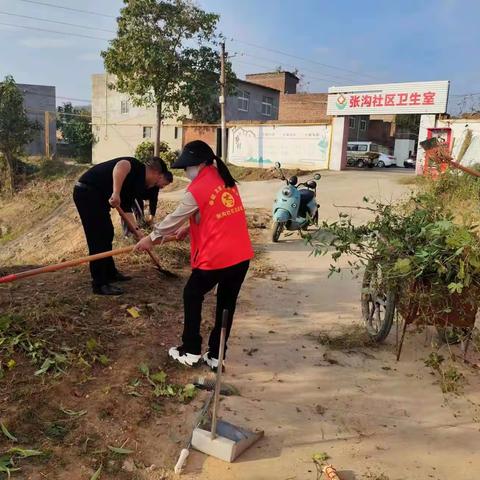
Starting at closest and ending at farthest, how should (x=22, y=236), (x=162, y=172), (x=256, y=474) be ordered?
(x=256, y=474) → (x=162, y=172) → (x=22, y=236)

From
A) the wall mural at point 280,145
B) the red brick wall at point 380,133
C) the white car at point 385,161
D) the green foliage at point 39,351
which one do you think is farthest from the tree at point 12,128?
the red brick wall at point 380,133

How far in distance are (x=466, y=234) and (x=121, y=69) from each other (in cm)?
1827

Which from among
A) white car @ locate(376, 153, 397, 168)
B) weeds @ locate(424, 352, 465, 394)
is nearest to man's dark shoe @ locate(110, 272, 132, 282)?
weeds @ locate(424, 352, 465, 394)

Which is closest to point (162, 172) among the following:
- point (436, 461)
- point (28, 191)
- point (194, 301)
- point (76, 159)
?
point (194, 301)

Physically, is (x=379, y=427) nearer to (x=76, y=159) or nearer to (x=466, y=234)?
(x=466, y=234)

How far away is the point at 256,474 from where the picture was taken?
252cm

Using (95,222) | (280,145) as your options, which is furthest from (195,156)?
(280,145)

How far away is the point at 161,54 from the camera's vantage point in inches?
722

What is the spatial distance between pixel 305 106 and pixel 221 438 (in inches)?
1299

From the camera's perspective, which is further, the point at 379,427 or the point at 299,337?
the point at 299,337

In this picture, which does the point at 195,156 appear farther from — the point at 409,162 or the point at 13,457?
the point at 409,162

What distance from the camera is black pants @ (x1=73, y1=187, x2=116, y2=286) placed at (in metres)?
4.59

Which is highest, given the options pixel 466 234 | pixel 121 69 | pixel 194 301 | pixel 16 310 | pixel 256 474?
pixel 121 69

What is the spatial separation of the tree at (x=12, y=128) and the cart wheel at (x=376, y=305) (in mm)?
19700
